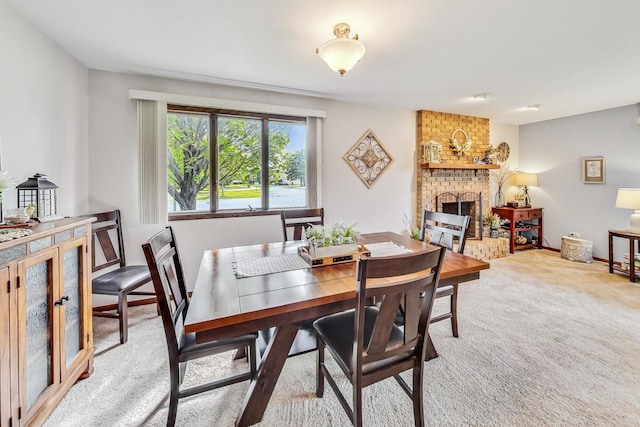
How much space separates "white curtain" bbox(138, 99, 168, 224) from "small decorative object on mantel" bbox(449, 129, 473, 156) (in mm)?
4140

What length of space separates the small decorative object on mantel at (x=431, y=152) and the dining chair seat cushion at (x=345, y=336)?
3143 mm

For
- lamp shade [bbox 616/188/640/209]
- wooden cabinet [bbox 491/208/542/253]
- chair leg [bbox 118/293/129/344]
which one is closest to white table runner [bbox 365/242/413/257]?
chair leg [bbox 118/293/129/344]

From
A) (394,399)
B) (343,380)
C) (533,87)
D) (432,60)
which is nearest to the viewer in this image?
(394,399)

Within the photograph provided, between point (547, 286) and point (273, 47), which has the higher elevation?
point (273, 47)

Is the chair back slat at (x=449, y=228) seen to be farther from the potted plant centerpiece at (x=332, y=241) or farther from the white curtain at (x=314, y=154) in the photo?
the white curtain at (x=314, y=154)

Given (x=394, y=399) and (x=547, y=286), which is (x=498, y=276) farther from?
(x=394, y=399)

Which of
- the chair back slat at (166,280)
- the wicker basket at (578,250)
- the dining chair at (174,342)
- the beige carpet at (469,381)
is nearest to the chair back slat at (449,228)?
the beige carpet at (469,381)

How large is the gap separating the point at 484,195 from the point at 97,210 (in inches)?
221

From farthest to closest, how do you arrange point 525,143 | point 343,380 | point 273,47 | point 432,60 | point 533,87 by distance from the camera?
point 525,143 → point 533,87 → point 432,60 → point 273,47 → point 343,380

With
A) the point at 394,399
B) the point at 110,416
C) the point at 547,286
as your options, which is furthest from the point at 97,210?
the point at 547,286

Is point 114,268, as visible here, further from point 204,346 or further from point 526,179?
point 526,179

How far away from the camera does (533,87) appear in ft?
10.7

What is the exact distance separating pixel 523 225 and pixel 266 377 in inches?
226

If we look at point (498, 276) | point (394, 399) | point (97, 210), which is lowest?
point (394, 399)
